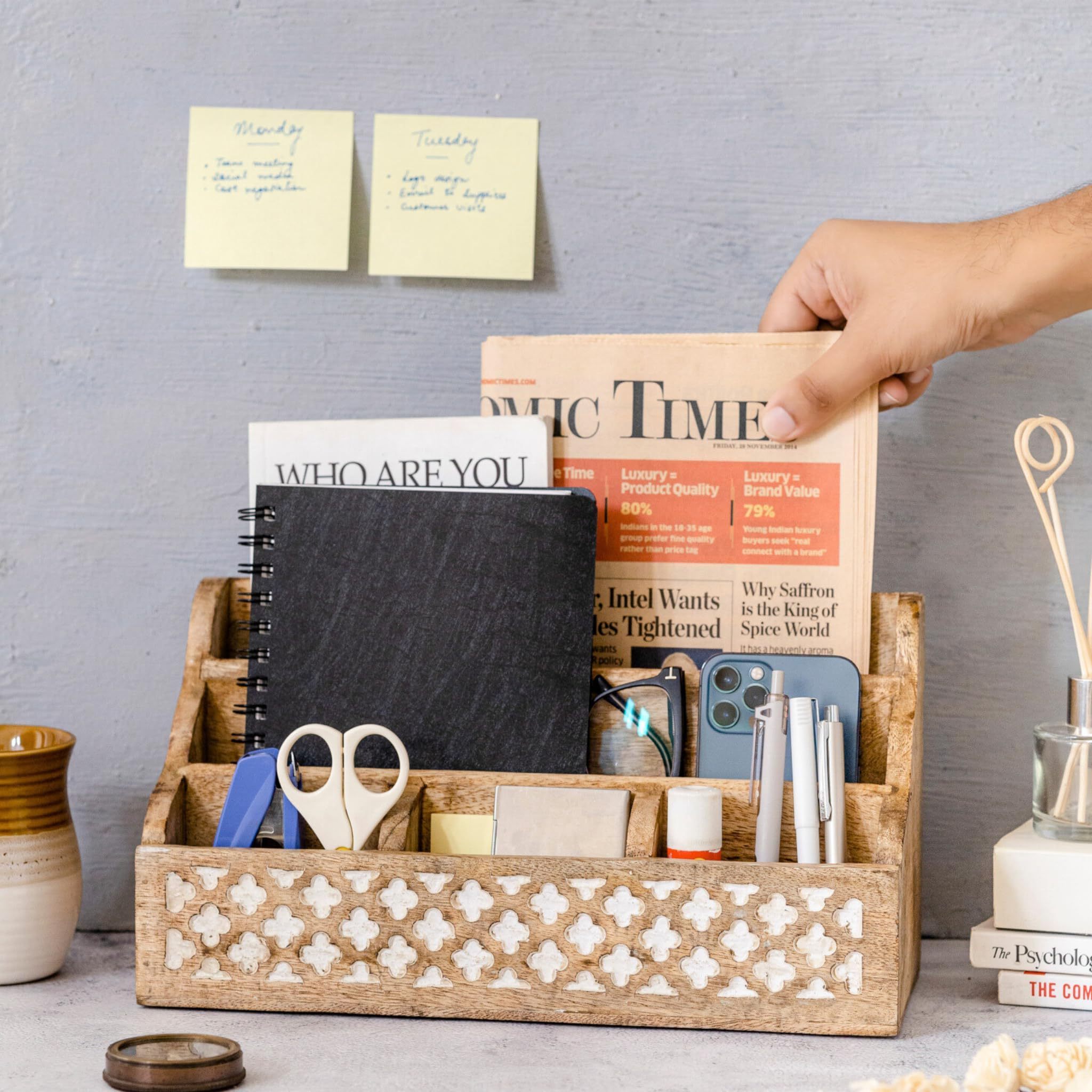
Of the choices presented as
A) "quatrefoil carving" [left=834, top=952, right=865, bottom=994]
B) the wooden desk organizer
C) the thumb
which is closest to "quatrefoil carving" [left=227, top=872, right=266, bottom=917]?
the wooden desk organizer

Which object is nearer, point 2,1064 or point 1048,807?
point 2,1064

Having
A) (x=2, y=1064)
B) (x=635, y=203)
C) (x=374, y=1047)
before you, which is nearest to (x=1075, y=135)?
(x=635, y=203)

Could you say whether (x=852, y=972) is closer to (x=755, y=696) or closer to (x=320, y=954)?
(x=755, y=696)

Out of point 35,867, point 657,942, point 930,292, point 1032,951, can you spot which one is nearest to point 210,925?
point 35,867

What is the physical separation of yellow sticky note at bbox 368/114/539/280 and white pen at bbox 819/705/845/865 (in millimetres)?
397

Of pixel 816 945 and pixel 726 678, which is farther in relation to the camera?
pixel 726 678

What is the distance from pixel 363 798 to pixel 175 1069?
17 centimetres

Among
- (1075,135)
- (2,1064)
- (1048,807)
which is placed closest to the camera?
(2,1064)

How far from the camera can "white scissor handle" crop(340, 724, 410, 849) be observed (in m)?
0.65

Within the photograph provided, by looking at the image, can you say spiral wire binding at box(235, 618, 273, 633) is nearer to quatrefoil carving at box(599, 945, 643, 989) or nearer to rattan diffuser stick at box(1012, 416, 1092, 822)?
quatrefoil carving at box(599, 945, 643, 989)

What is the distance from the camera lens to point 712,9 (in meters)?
0.84

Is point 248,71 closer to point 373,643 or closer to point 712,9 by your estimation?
point 712,9

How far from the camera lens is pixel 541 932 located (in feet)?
2.02

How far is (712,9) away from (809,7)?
2.8 inches
